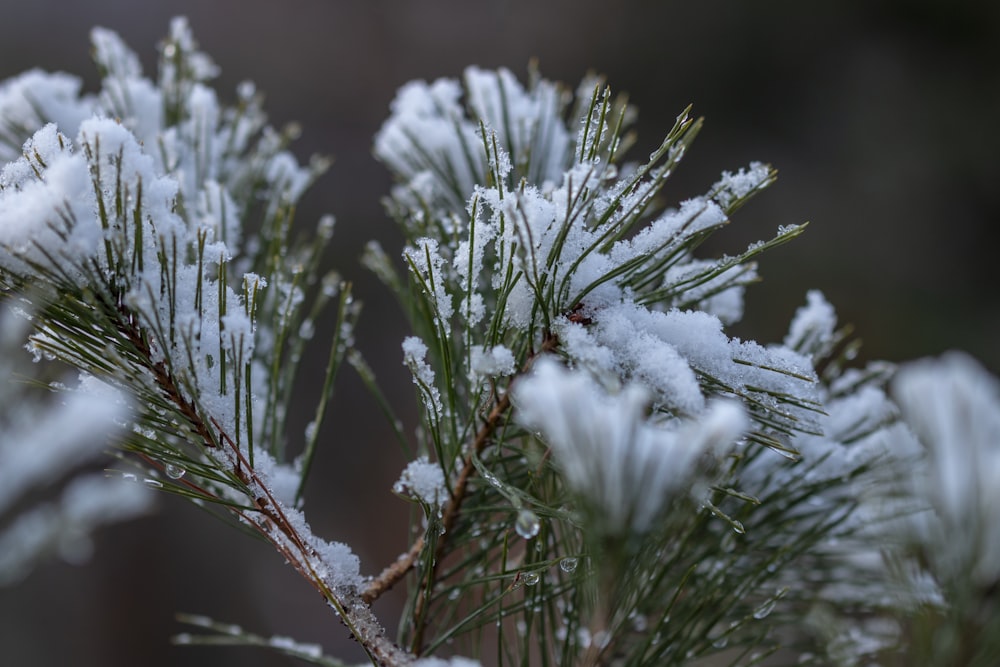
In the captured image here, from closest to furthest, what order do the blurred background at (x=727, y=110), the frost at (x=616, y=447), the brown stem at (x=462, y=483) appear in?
1. the frost at (x=616, y=447)
2. the brown stem at (x=462, y=483)
3. the blurred background at (x=727, y=110)

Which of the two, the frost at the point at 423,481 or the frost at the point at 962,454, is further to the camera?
the frost at the point at 423,481

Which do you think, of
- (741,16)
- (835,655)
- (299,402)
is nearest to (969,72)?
(741,16)

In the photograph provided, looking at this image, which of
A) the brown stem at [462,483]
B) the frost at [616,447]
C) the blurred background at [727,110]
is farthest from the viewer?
the blurred background at [727,110]

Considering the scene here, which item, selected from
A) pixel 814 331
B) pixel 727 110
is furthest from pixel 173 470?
pixel 727 110

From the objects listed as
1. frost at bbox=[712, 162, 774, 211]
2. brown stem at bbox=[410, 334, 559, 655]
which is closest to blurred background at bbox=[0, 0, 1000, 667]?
brown stem at bbox=[410, 334, 559, 655]

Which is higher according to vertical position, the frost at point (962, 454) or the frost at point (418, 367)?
the frost at point (418, 367)

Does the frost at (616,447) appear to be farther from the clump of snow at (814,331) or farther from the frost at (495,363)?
the clump of snow at (814,331)

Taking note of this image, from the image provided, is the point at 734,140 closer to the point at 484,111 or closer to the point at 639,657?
the point at 484,111

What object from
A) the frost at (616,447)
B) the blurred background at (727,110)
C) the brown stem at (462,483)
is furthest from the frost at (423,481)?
the blurred background at (727,110)
